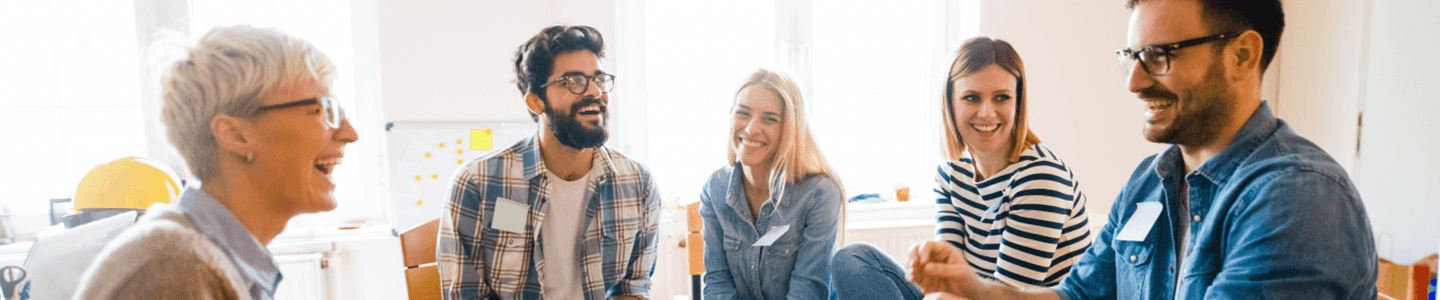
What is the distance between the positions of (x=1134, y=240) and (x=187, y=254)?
1.57 meters

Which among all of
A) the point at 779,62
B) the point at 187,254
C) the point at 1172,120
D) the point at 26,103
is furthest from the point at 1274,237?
the point at 26,103

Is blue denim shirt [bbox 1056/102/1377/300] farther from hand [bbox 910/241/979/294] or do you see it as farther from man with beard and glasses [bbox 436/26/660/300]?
man with beard and glasses [bbox 436/26/660/300]

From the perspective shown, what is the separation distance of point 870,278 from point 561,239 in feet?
3.00

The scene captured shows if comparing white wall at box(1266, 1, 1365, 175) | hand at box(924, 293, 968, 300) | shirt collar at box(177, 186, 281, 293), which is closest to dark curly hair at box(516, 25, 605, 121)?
shirt collar at box(177, 186, 281, 293)

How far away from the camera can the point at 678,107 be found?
11.1ft

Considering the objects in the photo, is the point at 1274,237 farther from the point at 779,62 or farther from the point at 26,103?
the point at 26,103

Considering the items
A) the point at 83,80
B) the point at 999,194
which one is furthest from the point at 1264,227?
the point at 83,80

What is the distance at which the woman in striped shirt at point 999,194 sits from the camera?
1503mm

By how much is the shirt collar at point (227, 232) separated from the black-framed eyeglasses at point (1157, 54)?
149 centimetres

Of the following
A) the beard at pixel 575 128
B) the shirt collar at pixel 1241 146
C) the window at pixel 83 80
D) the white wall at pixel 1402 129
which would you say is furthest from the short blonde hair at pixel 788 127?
the white wall at pixel 1402 129

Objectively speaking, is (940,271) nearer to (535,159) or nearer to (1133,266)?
(1133,266)

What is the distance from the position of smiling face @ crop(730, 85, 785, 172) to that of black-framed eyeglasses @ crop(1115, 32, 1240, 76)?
0.98 metres

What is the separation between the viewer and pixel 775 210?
1947mm

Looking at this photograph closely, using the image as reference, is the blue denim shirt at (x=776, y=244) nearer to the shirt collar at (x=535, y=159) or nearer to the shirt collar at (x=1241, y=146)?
the shirt collar at (x=535, y=159)
